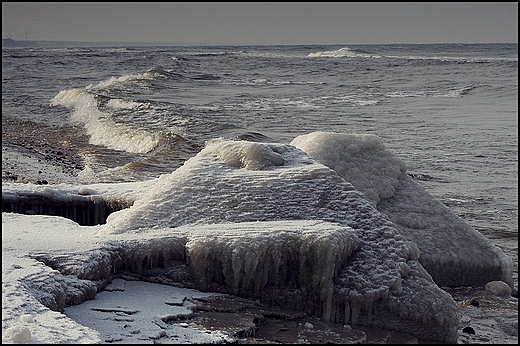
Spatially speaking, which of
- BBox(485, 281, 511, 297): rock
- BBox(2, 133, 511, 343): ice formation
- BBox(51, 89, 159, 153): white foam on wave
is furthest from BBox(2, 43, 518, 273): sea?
BBox(2, 133, 511, 343): ice formation

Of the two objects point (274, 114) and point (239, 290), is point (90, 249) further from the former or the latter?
point (274, 114)

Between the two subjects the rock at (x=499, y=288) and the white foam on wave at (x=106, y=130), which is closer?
the rock at (x=499, y=288)

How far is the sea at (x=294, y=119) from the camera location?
1131cm

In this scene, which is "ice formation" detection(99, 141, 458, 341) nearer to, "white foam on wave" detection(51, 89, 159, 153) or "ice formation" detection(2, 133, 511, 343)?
"ice formation" detection(2, 133, 511, 343)

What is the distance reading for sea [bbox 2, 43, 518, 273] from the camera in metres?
11.3

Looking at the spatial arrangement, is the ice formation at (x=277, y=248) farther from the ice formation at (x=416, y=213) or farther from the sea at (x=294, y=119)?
the sea at (x=294, y=119)

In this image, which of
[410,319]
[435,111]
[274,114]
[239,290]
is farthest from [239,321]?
[435,111]

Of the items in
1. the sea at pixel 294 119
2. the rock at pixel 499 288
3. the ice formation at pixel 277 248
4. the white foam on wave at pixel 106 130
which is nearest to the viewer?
the ice formation at pixel 277 248

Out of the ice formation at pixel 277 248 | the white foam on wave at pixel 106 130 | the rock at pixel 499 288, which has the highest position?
the white foam on wave at pixel 106 130

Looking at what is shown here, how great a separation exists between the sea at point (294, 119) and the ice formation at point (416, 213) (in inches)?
48.8

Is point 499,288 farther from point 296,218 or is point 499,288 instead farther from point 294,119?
point 294,119

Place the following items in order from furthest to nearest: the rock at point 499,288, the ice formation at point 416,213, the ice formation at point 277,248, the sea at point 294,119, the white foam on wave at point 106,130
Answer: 1. the white foam on wave at point 106,130
2. the sea at point 294,119
3. the ice formation at point 416,213
4. the rock at point 499,288
5. the ice formation at point 277,248

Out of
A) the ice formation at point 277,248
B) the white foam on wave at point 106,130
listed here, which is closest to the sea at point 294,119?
the white foam on wave at point 106,130

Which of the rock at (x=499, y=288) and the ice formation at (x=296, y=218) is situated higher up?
the ice formation at (x=296, y=218)
